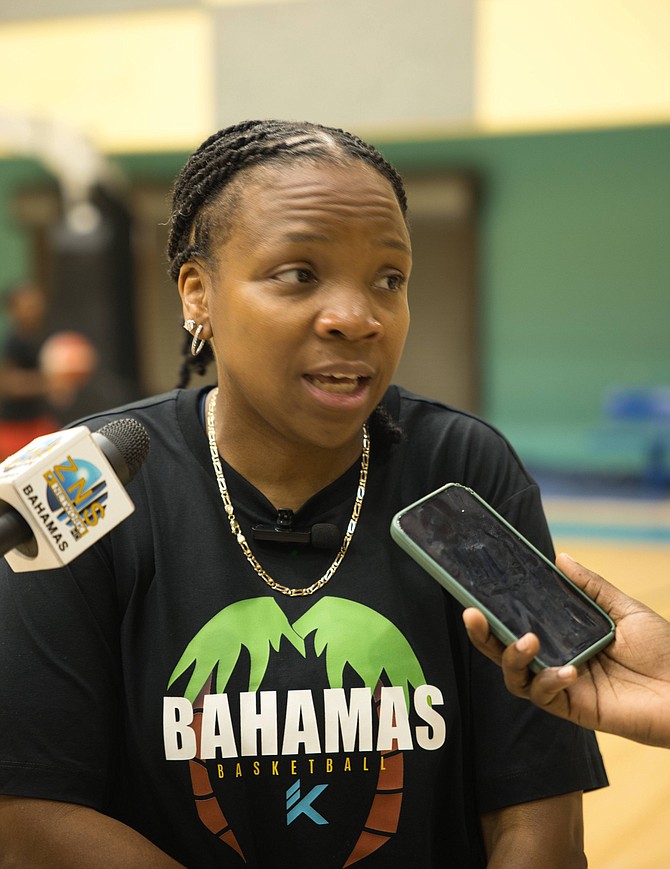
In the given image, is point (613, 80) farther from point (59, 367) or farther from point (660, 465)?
point (59, 367)

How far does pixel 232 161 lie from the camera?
4.22 feet

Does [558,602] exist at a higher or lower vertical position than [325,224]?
lower

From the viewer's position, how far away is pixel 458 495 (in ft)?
3.67

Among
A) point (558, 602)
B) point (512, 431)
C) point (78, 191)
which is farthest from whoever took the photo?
point (512, 431)

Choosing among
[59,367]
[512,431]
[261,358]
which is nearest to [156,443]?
[261,358]

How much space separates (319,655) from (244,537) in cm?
17

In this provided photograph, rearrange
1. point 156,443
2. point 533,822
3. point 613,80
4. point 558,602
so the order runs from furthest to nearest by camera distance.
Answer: point 613,80 → point 156,443 → point 533,822 → point 558,602

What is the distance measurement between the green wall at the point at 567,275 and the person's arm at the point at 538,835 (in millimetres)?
6786

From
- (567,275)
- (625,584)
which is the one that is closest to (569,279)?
(567,275)

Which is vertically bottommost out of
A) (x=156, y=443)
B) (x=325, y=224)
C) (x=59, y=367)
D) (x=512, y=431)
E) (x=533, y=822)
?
(x=512, y=431)

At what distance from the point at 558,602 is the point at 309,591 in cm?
29

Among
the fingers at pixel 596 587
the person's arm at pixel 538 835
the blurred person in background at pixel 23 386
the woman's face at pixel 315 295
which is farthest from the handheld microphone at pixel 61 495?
the blurred person in background at pixel 23 386

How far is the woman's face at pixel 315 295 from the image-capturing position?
3.80ft

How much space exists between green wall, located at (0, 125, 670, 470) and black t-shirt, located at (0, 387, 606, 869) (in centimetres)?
679
